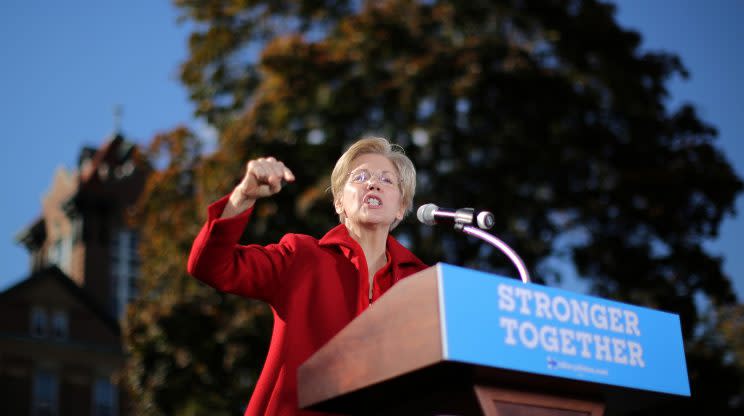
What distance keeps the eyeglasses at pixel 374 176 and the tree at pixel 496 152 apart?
11.0 metres

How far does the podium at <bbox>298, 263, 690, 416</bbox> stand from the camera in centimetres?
280

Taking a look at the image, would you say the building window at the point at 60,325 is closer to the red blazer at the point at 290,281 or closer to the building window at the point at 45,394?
the building window at the point at 45,394

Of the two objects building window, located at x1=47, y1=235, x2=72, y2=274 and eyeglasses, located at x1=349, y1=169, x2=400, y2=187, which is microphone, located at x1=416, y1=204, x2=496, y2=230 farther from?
building window, located at x1=47, y1=235, x2=72, y2=274

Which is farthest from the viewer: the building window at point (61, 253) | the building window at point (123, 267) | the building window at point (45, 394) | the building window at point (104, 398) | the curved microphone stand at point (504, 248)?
the building window at point (61, 253)

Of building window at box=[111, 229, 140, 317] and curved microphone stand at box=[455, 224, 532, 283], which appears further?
building window at box=[111, 229, 140, 317]

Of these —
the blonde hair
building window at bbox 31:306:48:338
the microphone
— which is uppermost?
building window at bbox 31:306:48:338

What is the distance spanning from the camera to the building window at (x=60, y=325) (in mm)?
40688

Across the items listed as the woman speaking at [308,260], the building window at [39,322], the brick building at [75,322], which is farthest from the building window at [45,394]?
the woman speaking at [308,260]

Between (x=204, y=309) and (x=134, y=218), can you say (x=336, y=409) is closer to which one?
(x=204, y=309)

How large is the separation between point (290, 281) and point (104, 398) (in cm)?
3930

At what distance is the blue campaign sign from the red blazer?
930 millimetres

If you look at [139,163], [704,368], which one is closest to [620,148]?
[704,368]

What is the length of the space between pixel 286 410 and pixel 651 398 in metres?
1.17

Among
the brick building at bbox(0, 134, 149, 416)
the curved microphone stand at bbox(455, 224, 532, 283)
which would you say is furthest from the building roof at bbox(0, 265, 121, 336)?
the curved microphone stand at bbox(455, 224, 532, 283)
